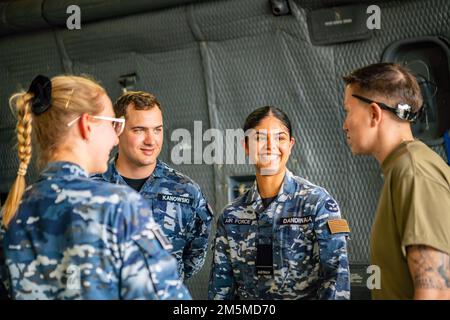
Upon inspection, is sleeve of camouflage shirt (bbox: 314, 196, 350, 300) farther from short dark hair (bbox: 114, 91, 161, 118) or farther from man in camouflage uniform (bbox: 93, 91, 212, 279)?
short dark hair (bbox: 114, 91, 161, 118)

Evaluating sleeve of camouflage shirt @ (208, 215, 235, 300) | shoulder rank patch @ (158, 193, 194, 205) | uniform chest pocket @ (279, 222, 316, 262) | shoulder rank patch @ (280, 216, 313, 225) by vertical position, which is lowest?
sleeve of camouflage shirt @ (208, 215, 235, 300)

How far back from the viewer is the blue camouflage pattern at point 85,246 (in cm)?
167

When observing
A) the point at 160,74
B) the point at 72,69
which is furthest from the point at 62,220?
the point at 72,69

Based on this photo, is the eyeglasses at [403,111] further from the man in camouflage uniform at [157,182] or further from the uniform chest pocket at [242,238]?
the man in camouflage uniform at [157,182]

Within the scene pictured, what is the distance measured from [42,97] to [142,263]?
23.5 inches

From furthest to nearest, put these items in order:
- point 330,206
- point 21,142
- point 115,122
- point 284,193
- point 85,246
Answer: point 284,193 → point 330,206 → point 115,122 → point 21,142 → point 85,246

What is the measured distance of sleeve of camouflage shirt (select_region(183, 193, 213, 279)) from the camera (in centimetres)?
321

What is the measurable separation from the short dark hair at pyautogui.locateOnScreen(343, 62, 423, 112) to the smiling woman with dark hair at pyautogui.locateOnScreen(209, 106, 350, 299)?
2.16 feet

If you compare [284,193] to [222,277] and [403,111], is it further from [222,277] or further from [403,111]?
[403,111]

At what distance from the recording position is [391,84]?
A: 2.08 m

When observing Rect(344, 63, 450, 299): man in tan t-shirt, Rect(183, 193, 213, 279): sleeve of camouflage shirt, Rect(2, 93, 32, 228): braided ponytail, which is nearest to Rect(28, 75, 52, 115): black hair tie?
Rect(2, 93, 32, 228): braided ponytail

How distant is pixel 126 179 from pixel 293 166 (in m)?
1.02

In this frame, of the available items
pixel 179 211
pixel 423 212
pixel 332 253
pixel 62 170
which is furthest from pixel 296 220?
pixel 62 170

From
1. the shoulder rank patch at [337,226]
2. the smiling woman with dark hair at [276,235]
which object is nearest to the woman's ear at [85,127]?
the smiling woman with dark hair at [276,235]
